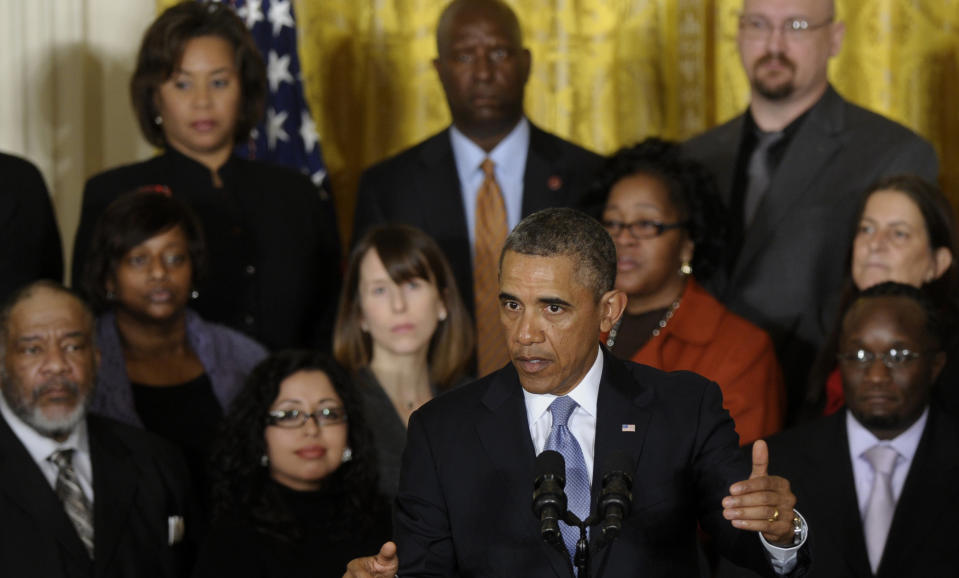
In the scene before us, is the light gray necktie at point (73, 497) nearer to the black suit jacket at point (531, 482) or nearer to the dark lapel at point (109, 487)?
the dark lapel at point (109, 487)

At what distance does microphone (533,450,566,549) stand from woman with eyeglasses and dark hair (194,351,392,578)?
6.65 ft

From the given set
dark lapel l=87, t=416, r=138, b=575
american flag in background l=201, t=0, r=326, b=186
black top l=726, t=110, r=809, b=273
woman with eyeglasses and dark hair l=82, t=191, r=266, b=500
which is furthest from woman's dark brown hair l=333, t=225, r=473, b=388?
american flag in background l=201, t=0, r=326, b=186

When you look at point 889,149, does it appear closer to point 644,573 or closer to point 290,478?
point 290,478

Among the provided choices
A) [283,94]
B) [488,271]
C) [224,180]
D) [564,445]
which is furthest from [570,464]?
[283,94]

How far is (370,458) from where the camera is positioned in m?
5.09

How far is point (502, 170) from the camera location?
20.3ft

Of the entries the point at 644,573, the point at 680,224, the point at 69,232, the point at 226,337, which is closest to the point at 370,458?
→ the point at 226,337

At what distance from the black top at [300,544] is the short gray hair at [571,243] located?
186 cm

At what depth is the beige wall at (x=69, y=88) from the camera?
24.6 feet

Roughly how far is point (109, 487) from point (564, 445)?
2126mm

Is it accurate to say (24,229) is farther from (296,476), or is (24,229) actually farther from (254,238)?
(296,476)

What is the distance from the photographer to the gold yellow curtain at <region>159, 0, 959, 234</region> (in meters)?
7.54

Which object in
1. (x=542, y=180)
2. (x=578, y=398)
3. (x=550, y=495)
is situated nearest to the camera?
(x=550, y=495)

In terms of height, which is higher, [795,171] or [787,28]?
[787,28]
